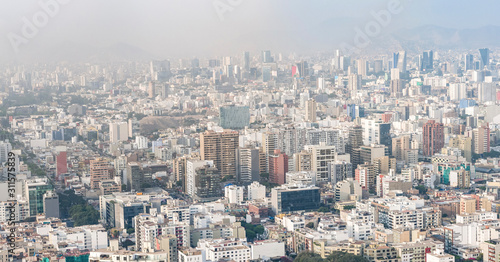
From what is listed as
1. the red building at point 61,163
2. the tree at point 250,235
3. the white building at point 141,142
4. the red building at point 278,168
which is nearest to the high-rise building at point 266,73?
the white building at point 141,142

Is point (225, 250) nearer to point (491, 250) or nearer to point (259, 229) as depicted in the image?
point (259, 229)

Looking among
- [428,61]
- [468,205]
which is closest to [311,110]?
[468,205]

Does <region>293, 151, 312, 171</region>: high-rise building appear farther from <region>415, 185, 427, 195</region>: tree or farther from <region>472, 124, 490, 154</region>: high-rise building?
<region>472, 124, 490, 154</region>: high-rise building

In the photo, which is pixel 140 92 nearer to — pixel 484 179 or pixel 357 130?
pixel 357 130

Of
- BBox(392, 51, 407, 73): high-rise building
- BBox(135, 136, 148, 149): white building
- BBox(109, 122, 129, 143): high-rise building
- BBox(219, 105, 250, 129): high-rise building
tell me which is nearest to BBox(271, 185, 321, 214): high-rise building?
BBox(135, 136, 148, 149): white building

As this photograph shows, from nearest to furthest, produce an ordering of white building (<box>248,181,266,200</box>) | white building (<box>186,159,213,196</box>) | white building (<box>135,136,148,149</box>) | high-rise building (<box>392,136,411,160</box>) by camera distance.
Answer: white building (<box>248,181,266,200</box>), white building (<box>186,159,213,196</box>), high-rise building (<box>392,136,411,160</box>), white building (<box>135,136,148,149</box>)

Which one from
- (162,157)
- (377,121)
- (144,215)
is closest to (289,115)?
(377,121)
